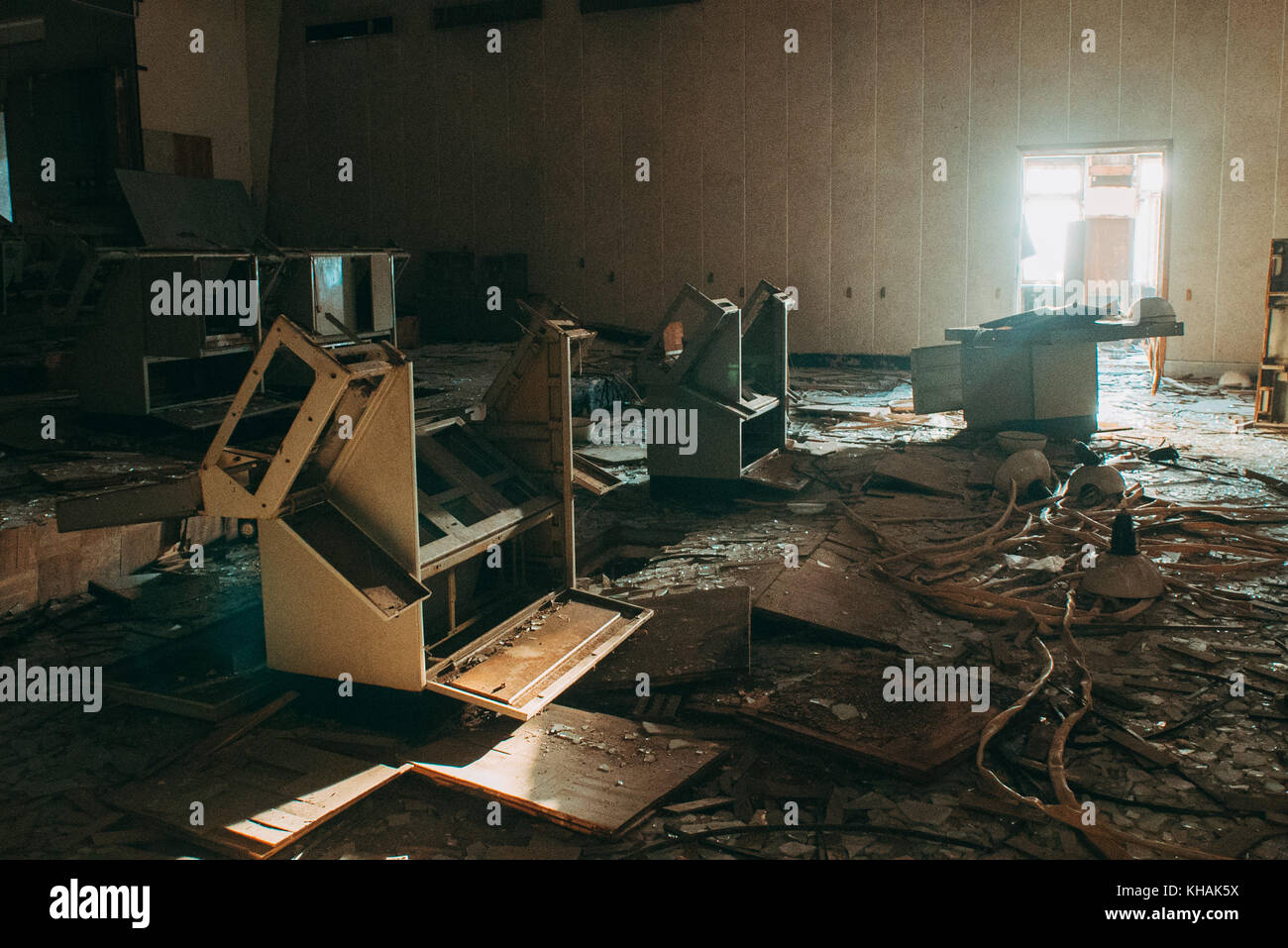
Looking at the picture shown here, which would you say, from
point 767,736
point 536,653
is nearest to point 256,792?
point 536,653

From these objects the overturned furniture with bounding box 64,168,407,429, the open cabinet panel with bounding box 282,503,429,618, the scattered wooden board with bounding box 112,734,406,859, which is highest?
the overturned furniture with bounding box 64,168,407,429

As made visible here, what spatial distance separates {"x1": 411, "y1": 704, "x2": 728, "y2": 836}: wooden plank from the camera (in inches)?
116

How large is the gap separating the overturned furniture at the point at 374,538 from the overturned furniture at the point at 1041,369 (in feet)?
16.4

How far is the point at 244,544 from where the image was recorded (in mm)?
5496

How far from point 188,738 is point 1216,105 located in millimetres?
11604

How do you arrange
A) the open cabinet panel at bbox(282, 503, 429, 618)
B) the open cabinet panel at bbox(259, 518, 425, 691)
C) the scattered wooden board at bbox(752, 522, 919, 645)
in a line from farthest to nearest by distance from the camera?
the scattered wooden board at bbox(752, 522, 919, 645), the open cabinet panel at bbox(259, 518, 425, 691), the open cabinet panel at bbox(282, 503, 429, 618)

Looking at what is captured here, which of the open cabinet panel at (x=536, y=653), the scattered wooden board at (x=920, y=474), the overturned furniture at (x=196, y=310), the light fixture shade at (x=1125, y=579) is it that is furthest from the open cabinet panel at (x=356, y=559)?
the scattered wooden board at (x=920, y=474)

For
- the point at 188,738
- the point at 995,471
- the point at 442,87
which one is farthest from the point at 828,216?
the point at 188,738

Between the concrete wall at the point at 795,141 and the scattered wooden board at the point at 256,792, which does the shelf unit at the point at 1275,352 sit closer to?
the concrete wall at the point at 795,141

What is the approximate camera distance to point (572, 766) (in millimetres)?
3225

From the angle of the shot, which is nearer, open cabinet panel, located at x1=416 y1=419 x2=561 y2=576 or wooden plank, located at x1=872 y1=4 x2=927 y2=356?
open cabinet panel, located at x1=416 y1=419 x2=561 y2=576

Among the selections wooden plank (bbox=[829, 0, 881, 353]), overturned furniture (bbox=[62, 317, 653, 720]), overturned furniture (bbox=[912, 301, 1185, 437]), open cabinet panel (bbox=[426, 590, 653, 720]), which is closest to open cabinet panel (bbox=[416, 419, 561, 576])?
overturned furniture (bbox=[62, 317, 653, 720])

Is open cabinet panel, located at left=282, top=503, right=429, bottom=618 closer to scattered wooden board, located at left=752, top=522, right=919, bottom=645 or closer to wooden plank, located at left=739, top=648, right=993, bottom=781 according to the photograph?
wooden plank, located at left=739, top=648, right=993, bottom=781
